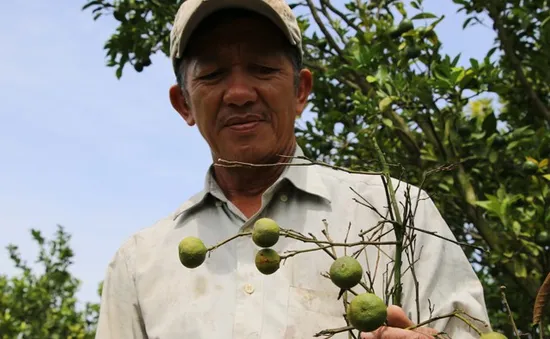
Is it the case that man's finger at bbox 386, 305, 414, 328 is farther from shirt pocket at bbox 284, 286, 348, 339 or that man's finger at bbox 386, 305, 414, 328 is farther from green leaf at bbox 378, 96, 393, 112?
green leaf at bbox 378, 96, 393, 112

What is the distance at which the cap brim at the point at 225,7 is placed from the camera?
194 cm

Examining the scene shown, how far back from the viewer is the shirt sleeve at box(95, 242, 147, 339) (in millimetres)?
1891

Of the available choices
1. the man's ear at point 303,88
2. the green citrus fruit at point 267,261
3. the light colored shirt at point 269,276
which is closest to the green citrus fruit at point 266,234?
the green citrus fruit at point 267,261

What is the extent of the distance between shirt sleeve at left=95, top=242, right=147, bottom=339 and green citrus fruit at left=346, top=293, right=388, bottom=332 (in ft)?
3.04

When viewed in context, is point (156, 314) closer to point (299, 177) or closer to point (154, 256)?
point (154, 256)

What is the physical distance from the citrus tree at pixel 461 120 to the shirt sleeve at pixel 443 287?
66.1 inches

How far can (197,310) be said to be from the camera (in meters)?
1.77

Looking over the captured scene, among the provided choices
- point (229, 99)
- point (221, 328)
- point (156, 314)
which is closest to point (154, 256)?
point (156, 314)

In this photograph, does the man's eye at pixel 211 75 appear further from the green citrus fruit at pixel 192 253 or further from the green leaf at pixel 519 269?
the green leaf at pixel 519 269

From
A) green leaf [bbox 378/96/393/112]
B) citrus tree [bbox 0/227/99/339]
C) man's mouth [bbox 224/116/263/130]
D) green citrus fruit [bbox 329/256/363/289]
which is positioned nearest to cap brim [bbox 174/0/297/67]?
man's mouth [bbox 224/116/263/130]

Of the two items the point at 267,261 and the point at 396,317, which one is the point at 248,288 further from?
the point at 396,317

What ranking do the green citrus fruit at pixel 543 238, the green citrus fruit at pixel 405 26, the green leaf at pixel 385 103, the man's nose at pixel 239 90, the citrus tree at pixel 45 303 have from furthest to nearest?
1. the citrus tree at pixel 45 303
2. the green citrus fruit at pixel 405 26
3. the green leaf at pixel 385 103
4. the green citrus fruit at pixel 543 238
5. the man's nose at pixel 239 90

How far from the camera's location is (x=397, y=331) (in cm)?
116

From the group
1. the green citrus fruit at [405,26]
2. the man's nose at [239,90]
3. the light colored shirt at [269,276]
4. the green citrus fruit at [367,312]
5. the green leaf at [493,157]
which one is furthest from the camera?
the green citrus fruit at [405,26]
